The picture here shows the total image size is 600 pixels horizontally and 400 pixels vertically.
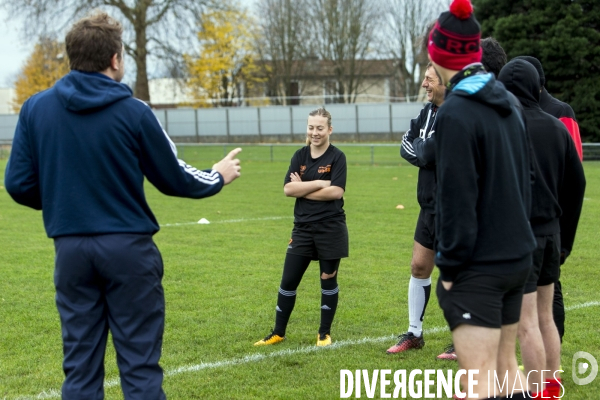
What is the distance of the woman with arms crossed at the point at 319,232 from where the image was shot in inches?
241

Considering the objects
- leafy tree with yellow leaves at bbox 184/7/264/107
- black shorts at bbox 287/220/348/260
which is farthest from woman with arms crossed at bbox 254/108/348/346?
leafy tree with yellow leaves at bbox 184/7/264/107

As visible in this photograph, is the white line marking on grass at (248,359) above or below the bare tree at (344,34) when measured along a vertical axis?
below

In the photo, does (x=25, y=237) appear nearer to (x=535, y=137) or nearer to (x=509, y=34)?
(x=535, y=137)

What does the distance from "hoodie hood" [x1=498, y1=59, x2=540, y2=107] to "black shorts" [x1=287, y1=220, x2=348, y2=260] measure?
7.42ft

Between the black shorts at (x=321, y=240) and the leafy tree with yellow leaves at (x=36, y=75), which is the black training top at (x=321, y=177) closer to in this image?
the black shorts at (x=321, y=240)

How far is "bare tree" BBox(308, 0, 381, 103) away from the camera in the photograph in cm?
5722

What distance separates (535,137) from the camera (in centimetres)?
425

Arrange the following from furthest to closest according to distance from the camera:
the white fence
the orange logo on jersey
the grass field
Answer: the white fence
the orange logo on jersey
the grass field

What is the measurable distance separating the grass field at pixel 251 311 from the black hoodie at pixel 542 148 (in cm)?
139

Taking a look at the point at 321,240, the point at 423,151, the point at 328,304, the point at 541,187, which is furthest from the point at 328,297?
the point at 541,187

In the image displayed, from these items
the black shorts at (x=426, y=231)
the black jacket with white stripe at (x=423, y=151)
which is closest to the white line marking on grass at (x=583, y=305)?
the black shorts at (x=426, y=231)

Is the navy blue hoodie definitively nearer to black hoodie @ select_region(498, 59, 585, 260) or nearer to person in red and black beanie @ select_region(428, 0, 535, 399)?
person in red and black beanie @ select_region(428, 0, 535, 399)

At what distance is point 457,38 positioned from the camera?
3311 mm

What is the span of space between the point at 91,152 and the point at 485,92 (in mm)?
1836
